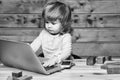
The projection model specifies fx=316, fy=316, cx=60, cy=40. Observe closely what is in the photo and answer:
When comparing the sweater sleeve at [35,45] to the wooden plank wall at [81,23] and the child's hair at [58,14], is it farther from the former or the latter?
the wooden plank wall at [81,23]

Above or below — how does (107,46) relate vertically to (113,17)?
below

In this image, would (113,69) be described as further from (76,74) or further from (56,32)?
(56,32)

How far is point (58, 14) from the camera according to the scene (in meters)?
2.38

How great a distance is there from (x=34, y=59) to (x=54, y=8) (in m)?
0.81

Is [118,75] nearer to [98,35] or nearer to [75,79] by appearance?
[75,79]

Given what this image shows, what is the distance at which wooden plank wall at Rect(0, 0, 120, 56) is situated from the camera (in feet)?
13.1

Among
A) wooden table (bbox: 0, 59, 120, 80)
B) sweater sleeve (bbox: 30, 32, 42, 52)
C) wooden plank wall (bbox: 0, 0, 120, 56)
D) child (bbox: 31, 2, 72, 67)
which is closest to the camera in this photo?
wooden table (bbox: 0, 59, 120, 80)

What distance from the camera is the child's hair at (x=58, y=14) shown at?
2346 millimetres

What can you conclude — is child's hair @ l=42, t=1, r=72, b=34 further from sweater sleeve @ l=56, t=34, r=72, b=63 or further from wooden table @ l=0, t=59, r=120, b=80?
wooden table @ l=0, t=59, r=120, b=80

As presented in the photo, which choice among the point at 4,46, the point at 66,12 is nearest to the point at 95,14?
the point at 66,12

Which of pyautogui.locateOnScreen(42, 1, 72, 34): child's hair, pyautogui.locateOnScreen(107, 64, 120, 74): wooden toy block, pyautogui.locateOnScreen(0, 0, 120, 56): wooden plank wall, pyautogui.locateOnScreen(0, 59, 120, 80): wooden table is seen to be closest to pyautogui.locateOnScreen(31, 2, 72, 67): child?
pyautogui.locateOnScreen(42, 1, 72, 34): child's hair

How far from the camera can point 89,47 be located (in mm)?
4043

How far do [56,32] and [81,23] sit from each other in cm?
161

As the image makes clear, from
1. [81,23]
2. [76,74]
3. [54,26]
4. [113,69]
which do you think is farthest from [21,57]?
[81,23]
